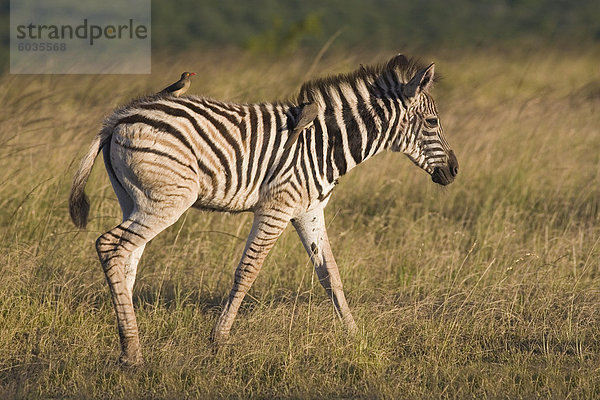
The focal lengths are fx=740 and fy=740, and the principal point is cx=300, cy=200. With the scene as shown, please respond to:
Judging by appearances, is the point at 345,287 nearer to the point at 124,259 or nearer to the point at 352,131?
the point at 352,131

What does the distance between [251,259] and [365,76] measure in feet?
5.14

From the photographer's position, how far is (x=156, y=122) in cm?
473

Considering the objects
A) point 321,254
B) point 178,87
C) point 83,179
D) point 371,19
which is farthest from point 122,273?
point 371,19

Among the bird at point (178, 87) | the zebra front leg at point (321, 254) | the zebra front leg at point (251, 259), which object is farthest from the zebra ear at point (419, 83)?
the bird at point (178, 87)

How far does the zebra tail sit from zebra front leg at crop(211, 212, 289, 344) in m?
1.13

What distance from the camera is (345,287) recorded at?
243 inches

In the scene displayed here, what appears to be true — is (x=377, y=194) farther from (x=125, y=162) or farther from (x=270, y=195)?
(x=125, y=162)

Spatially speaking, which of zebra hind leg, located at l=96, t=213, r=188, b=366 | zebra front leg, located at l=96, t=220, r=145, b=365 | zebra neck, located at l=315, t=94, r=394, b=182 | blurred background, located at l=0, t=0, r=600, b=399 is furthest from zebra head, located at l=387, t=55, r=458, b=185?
zebra front leg, located at l=96, t=220, r=145, b=365

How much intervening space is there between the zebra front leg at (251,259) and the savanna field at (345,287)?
118 millimetres

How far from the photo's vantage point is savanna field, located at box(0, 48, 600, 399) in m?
4.55

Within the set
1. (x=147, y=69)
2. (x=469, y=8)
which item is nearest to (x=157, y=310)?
(x=147, y=69)

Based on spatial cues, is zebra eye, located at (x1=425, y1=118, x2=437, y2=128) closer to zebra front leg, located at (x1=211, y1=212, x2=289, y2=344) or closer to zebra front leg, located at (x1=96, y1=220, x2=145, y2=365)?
zebra front leg, located at (x1=211, y1=212, x2=289, y2=344)

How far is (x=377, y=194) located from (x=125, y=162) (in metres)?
3.73

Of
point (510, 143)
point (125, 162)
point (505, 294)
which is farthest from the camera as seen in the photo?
point (510, 143)
